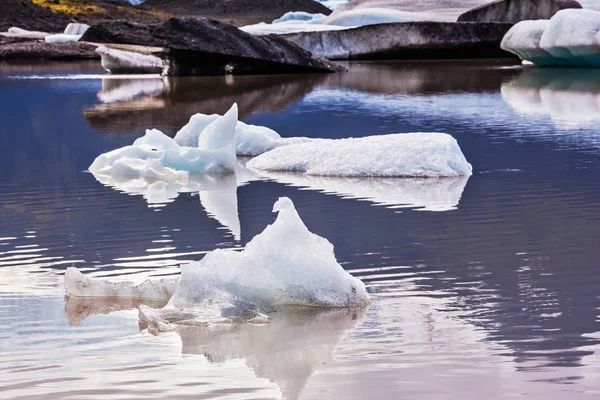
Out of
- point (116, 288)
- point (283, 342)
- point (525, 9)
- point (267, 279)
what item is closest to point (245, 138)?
point (116, 288)

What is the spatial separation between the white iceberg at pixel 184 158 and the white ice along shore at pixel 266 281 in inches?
143

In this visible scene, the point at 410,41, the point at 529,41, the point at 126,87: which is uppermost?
the point at 529,41

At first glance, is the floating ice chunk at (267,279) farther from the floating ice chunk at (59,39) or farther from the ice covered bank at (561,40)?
the floating ice chunk at (59,39)

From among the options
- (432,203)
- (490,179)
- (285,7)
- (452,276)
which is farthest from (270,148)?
(285,7)

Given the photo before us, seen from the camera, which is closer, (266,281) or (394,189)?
(266,281)

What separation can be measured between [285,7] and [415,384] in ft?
160

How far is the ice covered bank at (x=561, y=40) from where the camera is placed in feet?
57.4

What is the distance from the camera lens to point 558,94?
13.4 m

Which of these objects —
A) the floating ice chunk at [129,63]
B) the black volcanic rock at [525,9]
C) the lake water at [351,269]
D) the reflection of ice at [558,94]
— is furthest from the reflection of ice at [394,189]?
the black volcanic rock at [525,9]

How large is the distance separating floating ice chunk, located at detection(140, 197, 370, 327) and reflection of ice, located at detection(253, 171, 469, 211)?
222cm

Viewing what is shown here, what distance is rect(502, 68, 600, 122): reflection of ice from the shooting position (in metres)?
11.1

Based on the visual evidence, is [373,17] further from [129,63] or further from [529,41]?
[529,41]

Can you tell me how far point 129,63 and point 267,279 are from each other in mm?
17946

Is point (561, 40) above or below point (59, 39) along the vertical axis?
above
